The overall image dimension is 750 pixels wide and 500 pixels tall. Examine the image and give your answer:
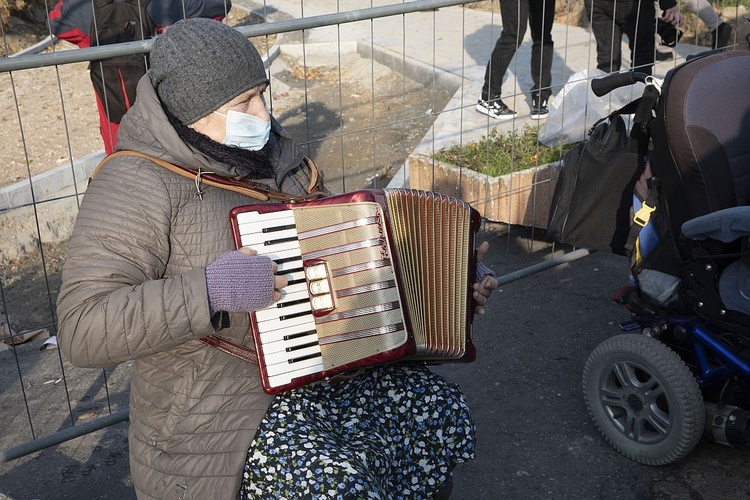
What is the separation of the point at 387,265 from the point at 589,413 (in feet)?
4.80

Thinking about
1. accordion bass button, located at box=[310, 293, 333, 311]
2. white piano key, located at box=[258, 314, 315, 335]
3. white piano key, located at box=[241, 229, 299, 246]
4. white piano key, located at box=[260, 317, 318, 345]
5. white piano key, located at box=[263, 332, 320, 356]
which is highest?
white piano key, located at box=[241, 229, 299, 246]

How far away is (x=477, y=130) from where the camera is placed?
6035mm

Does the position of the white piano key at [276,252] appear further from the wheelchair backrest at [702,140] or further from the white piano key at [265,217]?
the wheelchair backrest at [702,140]

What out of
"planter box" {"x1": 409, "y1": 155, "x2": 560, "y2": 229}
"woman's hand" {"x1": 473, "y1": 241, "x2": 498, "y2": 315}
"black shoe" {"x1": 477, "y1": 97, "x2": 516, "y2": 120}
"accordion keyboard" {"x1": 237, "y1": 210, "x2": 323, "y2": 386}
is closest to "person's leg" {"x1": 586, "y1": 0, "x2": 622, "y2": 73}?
"black shoe" {"x1": 477, "y1": 97, "x2": 516, "y2": 120}

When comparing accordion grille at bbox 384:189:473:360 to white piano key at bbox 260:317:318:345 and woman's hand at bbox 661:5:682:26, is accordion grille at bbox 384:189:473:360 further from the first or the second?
woman's hand at bbox 661:5:682:26

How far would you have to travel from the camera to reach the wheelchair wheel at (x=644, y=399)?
3072 millimetres

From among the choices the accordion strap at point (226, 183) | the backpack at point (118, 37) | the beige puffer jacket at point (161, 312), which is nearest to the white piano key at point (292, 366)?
the beige puffer jacket at point (161, 312)

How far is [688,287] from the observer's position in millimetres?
3068

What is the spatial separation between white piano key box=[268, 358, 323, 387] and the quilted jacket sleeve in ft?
0.71

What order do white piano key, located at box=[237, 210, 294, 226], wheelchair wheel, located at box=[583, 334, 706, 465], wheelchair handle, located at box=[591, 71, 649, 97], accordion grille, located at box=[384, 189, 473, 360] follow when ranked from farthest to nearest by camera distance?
wheelchair handle, located at box=[591, 71, 649, 97] → wheelchair wheel, located at box=[583, 334, 706, 465] → accordion grille, located at box=[384, 189, 473, 360] → white piano key, located at box=[237, 210, 294, 226]

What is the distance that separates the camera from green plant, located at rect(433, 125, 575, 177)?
5164 millimetres

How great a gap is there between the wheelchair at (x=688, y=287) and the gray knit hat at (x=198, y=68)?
1.57 meters

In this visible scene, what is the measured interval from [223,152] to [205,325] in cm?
52

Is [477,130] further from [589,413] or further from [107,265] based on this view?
[107,265]
